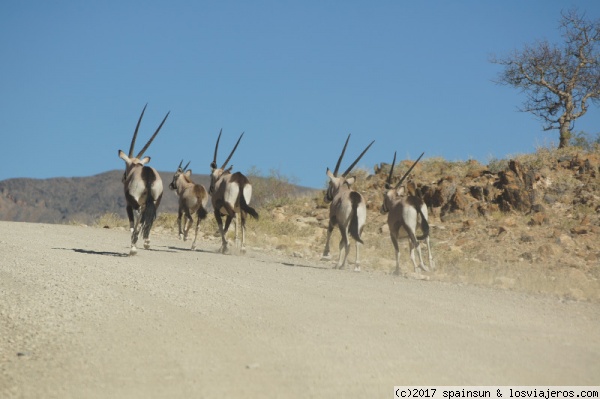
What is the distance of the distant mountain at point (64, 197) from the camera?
89938 millimetres

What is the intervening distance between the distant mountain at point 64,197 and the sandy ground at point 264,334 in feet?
250

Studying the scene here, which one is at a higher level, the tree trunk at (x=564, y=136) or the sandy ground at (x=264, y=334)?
the tree trunk at (x=564, y=136)

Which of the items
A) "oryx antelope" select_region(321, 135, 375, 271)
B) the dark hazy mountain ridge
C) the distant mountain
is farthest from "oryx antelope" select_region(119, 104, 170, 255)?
the dark hazy mountain ridge

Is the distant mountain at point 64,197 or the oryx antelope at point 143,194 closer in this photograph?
the oryx antelope at point 143,194

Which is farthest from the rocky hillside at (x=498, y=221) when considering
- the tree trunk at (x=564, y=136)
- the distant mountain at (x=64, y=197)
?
the distant mountain at (x=64, y=197)

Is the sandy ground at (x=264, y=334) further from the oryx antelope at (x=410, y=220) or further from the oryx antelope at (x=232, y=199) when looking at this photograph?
the oryx antelope at (x=232, y=199)

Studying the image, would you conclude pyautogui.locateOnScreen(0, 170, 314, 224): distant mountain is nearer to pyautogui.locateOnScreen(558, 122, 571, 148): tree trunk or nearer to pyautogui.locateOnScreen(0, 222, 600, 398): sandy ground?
pyautogui.locateOnScreen(558, 122, 571, 148): tree trunk

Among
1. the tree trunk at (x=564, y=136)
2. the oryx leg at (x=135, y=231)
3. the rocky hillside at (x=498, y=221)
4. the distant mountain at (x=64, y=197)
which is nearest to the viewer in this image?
the oryx leg at (x=135, y=231)

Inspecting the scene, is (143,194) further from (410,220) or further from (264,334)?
(264,334)

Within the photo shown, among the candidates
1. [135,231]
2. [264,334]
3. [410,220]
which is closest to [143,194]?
[135,231]

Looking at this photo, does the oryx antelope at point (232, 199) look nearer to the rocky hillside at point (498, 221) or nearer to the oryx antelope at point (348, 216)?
the rocky hillside at point (498, 221)

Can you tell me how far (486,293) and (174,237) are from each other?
14196 millimetres

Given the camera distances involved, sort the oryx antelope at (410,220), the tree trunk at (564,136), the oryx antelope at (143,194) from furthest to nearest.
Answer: the tree trunk at (564,136) < the oryx antelope at (143,194) < the oryx antelope at (410,220)

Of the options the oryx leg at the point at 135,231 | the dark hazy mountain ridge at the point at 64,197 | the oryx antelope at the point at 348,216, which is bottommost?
the oryx leg at the point at 135,231
